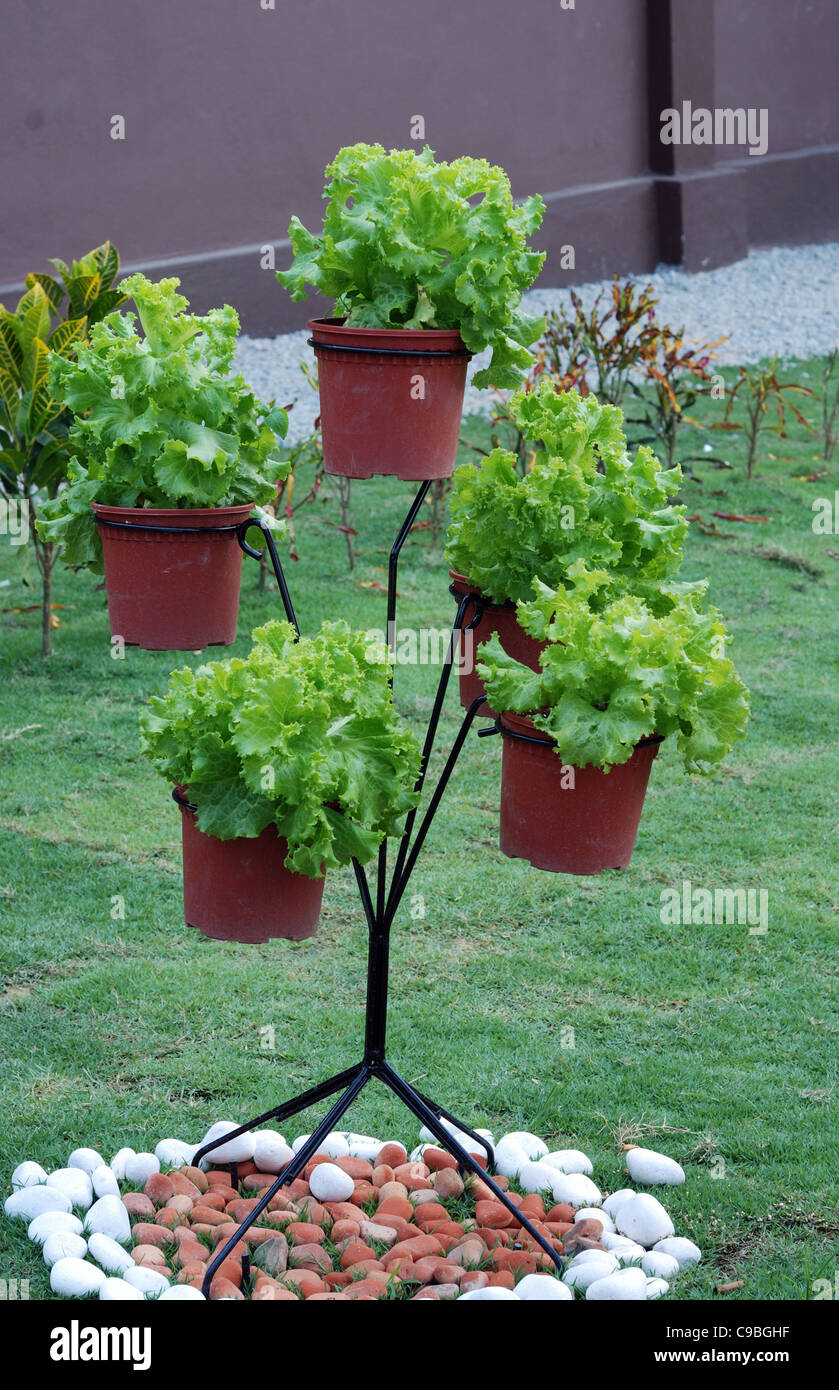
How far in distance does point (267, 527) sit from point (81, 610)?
367 centimetres

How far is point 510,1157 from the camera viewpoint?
3041 millimetres

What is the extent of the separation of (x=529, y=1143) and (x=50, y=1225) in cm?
98

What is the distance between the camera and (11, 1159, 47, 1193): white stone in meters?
2.94

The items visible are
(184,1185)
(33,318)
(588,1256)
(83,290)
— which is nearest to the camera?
(588,1256)

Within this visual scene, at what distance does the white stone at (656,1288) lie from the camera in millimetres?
2670

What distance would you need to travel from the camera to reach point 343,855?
7.82 feet

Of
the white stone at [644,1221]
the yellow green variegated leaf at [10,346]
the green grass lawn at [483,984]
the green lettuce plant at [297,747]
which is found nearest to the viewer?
the green lettuce plant at [297,747]

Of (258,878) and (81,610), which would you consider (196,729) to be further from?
(81,610)

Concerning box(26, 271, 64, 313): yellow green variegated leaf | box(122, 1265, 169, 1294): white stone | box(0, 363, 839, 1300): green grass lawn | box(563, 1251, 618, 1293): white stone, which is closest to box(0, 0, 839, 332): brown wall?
box(26, 271, 64, 313): yellow green variegated leaf

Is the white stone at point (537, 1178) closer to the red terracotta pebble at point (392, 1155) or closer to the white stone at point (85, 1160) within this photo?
the red terracotta pebble at point (392, 1155)

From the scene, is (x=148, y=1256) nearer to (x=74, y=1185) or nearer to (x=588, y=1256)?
(x=74, y=1185)

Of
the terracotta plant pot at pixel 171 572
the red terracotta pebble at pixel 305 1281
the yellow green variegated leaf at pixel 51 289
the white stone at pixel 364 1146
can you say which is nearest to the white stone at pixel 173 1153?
the white stone at pixel 364 1146

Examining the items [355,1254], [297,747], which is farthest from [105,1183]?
[297,747]

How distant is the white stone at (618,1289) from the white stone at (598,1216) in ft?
0.74
